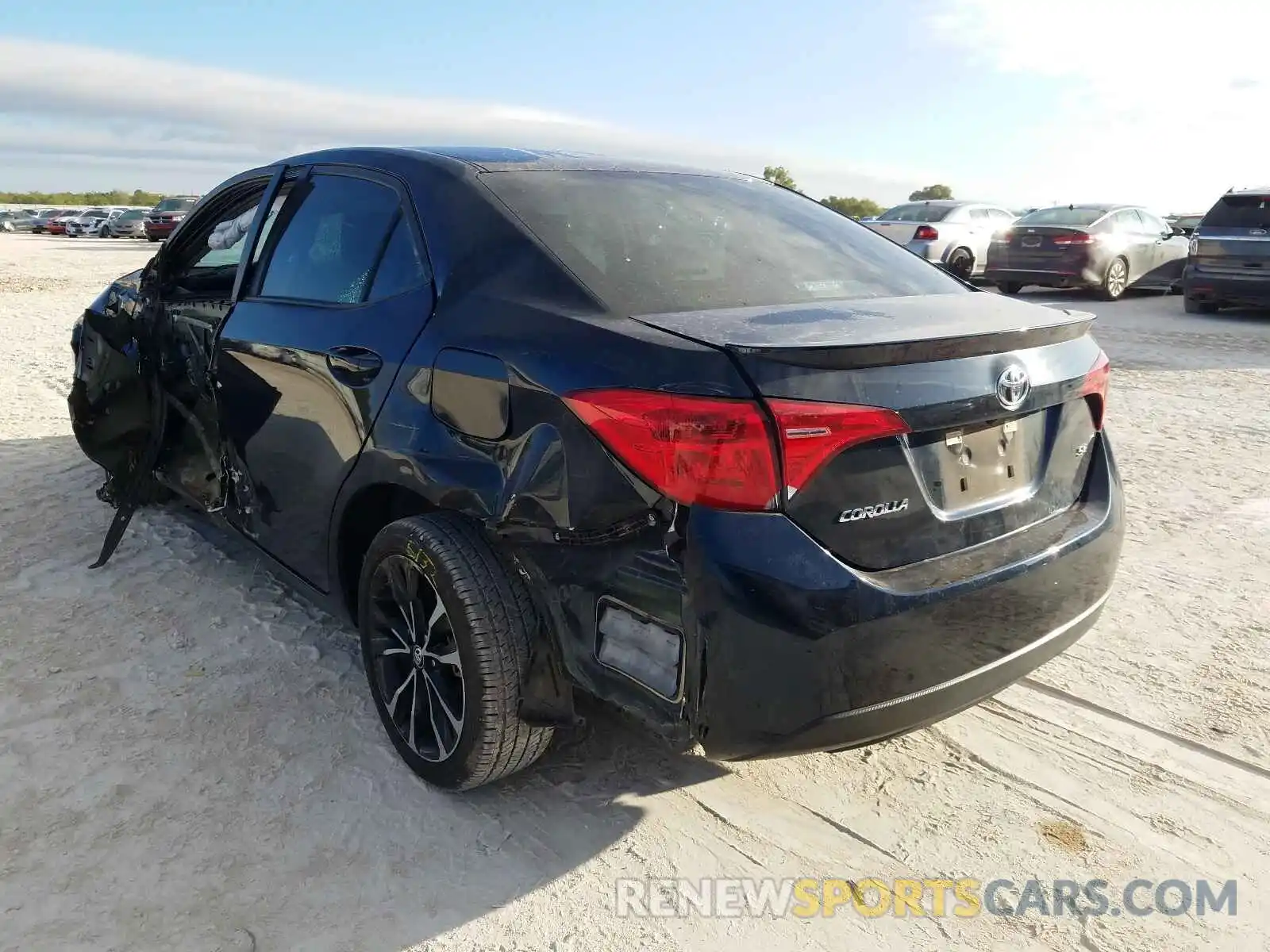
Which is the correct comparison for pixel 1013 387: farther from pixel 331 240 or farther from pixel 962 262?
pixel 962 262

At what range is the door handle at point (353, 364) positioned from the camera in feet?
8.81

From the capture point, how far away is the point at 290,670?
3283 mm

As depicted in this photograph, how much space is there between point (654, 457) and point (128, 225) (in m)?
42.3

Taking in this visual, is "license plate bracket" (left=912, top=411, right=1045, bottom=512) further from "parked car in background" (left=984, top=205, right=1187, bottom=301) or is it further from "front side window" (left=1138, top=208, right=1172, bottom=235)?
"front side window" (left=1138, top=208, right=1172, bottom=235)

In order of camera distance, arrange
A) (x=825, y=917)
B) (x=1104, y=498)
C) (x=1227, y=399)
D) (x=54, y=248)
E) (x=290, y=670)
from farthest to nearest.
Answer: (x=54, y=248)
(x=1227, y=399)
(x=290, y=670)
(x=1104, y=498)
(x=825, y=917)

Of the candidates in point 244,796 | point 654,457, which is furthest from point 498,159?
point 244,796

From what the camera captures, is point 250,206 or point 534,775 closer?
point 534,775

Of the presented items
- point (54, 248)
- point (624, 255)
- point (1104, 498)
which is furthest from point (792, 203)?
point (54, 248)

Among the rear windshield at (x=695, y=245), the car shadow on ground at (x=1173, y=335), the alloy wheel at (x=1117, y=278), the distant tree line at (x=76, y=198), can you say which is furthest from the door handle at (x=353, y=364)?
the distant tree line at (x=76, y=198)

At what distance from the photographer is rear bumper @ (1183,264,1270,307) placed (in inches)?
460

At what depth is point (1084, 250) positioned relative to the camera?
536 inches

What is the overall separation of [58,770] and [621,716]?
1.62 m

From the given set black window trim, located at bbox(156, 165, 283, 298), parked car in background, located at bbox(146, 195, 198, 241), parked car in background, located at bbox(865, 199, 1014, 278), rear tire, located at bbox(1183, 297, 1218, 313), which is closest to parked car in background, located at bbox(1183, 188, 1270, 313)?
rear tire, located at bbox(1183, 297, 1218, 313)

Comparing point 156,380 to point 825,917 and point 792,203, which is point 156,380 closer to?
point 792,203
